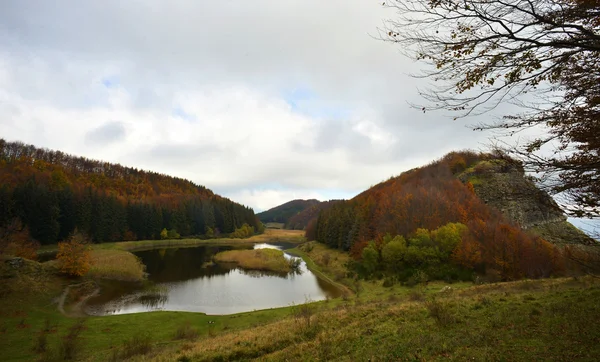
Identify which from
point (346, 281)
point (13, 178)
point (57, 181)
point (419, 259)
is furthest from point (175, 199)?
point (419, 259)

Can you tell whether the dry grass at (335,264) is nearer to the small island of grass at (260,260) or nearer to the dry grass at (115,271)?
the small island of grass at (260,260)

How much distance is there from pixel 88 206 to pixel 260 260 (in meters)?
52.0

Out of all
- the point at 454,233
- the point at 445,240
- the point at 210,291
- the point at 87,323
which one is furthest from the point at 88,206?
the point at 454,233

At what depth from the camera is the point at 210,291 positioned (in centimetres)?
3388

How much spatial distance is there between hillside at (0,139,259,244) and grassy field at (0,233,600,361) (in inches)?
805

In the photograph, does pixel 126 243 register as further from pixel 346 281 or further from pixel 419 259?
pixel 419 259

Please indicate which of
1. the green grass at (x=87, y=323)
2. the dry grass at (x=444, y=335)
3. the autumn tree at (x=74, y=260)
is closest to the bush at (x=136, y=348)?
the green grass at (x=87, y=323)

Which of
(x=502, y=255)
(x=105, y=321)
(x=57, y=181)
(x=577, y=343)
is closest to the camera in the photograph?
(x=577, y=343)

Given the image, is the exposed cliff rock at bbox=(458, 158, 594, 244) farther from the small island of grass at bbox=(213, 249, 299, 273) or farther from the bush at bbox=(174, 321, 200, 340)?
the small island of grass at bbox=(213, 249, 299, 273)

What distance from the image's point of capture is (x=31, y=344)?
679 inches

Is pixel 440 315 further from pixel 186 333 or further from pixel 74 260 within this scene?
pixel 74 260

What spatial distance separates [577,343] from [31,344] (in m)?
25.3

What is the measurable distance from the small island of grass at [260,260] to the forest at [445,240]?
12193 mm

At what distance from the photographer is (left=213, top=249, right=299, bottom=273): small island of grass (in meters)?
49.2
